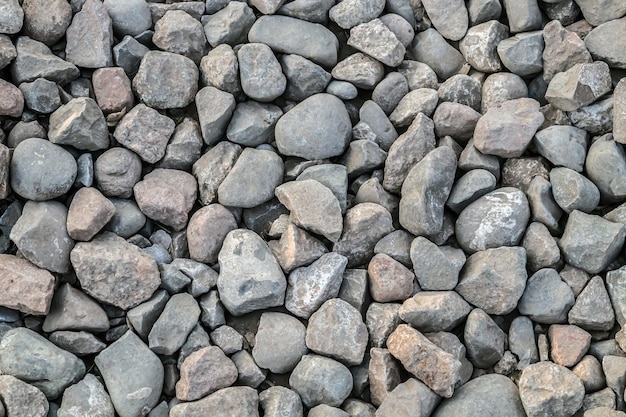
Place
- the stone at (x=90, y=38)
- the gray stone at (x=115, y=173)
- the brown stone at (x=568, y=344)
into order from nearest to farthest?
the brown stone at (x=568, y=344) < the gray stone at (x=115, y=173) < the stone at (x=90, y=38)

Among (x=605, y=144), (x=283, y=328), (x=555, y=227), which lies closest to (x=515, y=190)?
(x=555, y=227)

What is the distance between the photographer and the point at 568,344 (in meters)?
1.68

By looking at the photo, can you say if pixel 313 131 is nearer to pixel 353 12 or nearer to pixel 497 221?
pixel 353 12

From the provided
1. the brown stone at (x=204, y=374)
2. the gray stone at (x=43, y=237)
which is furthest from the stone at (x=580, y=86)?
the gray stone at (x=43, y=237)

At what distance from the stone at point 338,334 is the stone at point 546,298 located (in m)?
A: 0.43

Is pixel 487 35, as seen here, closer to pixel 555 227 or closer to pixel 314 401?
pixel 555 227

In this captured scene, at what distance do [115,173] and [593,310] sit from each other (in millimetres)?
1318

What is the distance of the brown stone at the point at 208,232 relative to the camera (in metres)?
1.85

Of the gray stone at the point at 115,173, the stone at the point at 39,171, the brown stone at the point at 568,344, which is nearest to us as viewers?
the brown stone at the point at 568,344

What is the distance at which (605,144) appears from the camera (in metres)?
1.84

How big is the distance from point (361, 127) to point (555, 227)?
61cm

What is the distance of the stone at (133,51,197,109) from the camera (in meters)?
1.96

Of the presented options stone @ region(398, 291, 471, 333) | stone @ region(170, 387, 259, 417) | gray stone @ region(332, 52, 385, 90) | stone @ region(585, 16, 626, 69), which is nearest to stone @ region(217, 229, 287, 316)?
stone @ region(170, 387, 259, 417)

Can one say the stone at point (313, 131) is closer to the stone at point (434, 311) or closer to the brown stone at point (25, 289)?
the stone at point (434, 311)
